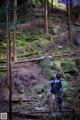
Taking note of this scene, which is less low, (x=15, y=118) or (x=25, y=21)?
(x=25, y=21)

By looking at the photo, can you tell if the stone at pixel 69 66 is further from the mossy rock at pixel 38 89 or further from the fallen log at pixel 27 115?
the fallen log at pixel 27 115

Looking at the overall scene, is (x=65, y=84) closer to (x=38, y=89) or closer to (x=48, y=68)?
(x=38, y=89)

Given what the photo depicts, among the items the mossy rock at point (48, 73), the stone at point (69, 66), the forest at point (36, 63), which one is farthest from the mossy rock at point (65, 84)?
the stone at point (69, 66)

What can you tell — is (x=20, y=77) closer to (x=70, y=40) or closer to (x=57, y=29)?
(x=70, y=40)

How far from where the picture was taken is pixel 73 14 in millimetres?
36938

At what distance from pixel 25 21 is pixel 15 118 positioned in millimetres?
22176

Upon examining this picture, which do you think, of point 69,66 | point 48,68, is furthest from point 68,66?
point 48,68

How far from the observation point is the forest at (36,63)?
1360cm

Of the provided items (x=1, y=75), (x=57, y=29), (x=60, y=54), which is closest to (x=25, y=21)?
(x=57, y=29)

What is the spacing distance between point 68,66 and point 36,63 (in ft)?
9.55

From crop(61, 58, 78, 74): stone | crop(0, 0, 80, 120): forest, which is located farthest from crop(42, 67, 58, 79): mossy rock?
crop(61, 58, 78, 74): stone

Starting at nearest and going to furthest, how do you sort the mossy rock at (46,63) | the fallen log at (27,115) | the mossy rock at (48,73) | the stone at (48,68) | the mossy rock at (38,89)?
the fallen log at (27,115) → the mossy rock at (38,89) → the mossy rock at (48,73) → the stone at (48,68) → the mossy rock at (46,63)

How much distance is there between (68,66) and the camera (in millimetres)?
22219

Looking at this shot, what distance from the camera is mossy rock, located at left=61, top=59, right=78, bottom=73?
21.8 m
